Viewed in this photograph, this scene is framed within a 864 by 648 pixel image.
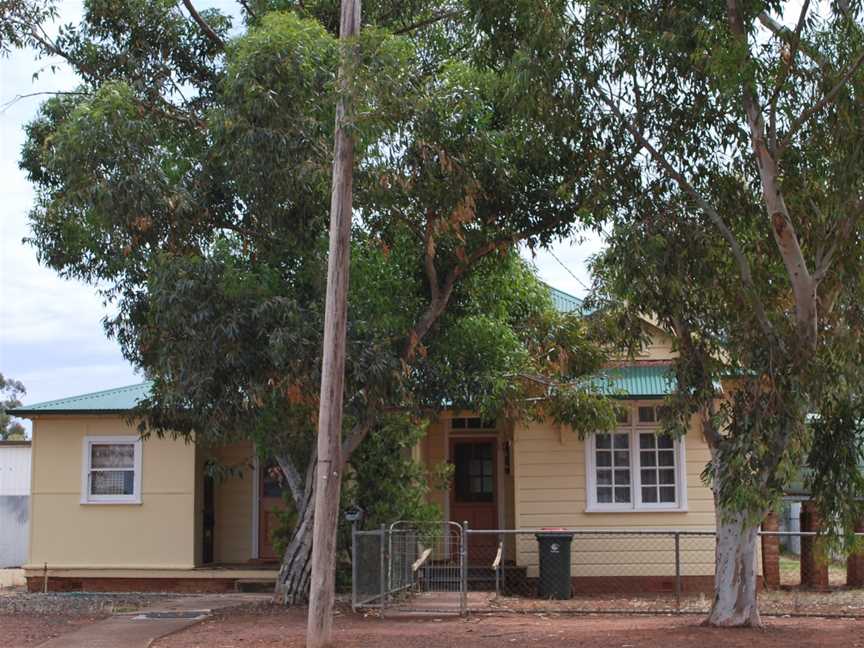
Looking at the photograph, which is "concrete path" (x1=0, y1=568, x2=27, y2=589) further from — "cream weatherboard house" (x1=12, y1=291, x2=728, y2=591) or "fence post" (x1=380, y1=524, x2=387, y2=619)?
"fence post" (x1=380, y1=524, x2=387, y2=619)

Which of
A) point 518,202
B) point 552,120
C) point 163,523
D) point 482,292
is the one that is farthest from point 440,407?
point 163,523

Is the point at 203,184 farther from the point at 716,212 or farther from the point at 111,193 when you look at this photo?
the point at 716,212

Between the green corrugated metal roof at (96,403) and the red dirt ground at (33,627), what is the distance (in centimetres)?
480

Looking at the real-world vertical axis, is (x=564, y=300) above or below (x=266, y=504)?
above

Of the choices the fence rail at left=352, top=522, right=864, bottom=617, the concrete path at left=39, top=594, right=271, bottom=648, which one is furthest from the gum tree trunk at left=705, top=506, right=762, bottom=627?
the concrete path at left=39, top=594, right=271, bottom=648

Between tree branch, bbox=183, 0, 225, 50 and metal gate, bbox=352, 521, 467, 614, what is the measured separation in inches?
277

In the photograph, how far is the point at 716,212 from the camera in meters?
13.2

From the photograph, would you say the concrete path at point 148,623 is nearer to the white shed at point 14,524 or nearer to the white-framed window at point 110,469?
the white-framed window at point 110,469

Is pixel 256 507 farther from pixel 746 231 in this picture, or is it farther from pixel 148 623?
pixel 746 231

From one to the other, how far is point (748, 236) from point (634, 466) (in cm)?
704

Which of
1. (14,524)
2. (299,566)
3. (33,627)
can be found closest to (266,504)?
(299,566)

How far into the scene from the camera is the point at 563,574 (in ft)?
59.4

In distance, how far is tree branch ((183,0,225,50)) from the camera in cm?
1588

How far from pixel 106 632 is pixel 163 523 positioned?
6.14 m
